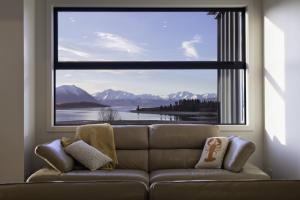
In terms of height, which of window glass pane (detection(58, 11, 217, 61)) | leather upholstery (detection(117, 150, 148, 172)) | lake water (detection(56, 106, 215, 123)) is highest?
window glass pane (detection(58, 11, 217, 61))

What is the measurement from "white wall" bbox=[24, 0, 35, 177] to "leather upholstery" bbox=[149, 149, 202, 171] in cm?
142

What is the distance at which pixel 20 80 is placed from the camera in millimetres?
4449

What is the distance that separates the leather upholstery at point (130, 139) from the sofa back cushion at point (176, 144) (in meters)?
0.09

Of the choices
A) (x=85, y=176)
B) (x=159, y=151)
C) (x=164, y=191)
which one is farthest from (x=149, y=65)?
(x=164, y=191)

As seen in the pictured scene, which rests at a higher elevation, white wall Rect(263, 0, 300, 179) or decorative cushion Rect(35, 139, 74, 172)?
white wall Rect(263, 0, 300, 179)

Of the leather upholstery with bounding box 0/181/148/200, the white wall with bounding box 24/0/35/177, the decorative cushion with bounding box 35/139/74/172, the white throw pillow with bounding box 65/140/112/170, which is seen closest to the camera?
the leather upholstery with bounding box 0/181/148/200

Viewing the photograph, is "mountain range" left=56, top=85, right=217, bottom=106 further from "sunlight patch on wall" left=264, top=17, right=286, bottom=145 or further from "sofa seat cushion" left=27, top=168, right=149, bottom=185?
"sofa seat cushion" left=27, top=168, right=149, bottom=185

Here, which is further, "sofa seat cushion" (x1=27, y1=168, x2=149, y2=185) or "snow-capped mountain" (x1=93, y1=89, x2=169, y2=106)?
"snow-capped mountain" (x1=93, y1=89, x2=169, y2=106)

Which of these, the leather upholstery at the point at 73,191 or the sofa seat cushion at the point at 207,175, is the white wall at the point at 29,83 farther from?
the leather upholstery at the point at 73,191

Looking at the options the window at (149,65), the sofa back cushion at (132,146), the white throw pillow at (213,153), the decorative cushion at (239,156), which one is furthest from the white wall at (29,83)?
the decorative cushion at (239,156)

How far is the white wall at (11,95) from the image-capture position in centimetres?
441

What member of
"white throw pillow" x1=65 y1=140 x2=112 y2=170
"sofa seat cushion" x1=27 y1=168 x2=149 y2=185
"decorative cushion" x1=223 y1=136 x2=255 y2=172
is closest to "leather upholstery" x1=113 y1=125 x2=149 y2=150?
"white throw pillow" x1=65 y1=140 x2=112 y2=170

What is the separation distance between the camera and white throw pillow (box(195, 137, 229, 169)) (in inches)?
168

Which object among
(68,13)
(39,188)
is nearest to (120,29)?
(68,13)
